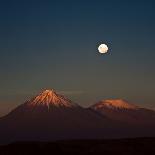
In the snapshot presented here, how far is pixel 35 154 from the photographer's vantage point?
107250 mm

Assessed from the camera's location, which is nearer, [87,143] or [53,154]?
[53,154]

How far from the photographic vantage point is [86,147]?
396ft

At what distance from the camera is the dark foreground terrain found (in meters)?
109

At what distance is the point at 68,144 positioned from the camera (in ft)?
396

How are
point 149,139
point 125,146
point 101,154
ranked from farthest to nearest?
point 149,139 < point 125,146 < point 101,154

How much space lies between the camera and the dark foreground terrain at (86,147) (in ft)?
358

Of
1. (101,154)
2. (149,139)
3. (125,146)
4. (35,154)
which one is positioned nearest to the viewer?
(35,154)

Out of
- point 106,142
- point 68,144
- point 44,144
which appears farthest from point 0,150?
point 106,142

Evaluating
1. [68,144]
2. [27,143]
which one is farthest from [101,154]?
[27,143]

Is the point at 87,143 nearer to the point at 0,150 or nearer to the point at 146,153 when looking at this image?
the point at 146,153

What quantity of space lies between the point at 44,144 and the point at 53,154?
15.9 ft

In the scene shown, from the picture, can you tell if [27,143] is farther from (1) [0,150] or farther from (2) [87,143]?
(2) [87,143]

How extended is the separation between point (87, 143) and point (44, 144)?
1627cm

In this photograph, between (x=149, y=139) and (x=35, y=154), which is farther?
(x=149, y=139)
